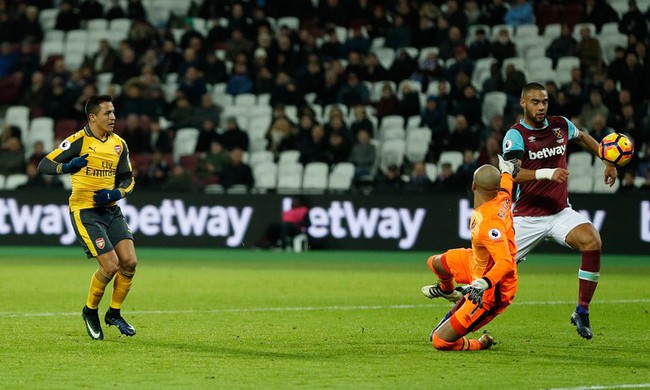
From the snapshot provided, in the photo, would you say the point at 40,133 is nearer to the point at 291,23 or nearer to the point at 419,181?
the point at 291,23

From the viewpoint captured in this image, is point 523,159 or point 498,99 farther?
point 498,99

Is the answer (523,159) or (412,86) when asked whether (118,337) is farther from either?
(412,86)

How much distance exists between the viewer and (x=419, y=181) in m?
23.3

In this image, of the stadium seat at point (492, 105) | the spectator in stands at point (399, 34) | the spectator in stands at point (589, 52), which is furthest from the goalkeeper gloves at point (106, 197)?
the spectator in stands at point (399, 34)

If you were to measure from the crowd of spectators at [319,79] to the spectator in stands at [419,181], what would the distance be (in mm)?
57

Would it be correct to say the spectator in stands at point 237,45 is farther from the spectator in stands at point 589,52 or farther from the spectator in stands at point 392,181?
the spectator in stands at point 589,52

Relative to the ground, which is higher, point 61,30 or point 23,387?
point 61,30

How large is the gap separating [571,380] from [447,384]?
87 centimetres

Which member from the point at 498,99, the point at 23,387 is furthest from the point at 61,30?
the point at 23,387

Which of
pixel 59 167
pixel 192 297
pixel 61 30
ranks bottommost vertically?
pixel 192 297

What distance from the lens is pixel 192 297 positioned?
14.9m

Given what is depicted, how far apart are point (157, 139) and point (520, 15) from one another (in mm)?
8644

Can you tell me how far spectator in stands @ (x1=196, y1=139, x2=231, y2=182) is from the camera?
25156mm

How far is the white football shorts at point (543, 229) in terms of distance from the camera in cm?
1102
